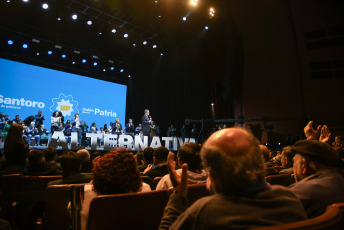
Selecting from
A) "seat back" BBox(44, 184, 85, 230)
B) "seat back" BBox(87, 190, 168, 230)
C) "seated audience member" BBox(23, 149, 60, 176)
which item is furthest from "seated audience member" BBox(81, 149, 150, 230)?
"seated audience member" BBox(23, 149, 60, 176)

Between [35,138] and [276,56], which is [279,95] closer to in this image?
[276,56]

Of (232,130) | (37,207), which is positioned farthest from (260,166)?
(37,207)

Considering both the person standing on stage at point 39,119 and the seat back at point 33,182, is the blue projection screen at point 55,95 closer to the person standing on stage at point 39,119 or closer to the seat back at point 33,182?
the person standing on stage at point 39,119

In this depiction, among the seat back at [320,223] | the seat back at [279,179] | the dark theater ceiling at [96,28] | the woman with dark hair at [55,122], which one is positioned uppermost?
the dark theater ceiling at [96,28]

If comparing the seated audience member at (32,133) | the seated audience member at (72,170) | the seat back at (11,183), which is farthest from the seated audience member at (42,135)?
the seated audience member at (72,170)

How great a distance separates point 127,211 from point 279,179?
1406 mm

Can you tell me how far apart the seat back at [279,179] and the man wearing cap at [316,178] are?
0.41m

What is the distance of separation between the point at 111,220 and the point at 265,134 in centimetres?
1137

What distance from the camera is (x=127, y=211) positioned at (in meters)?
1.21

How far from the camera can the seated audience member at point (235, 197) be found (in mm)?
732

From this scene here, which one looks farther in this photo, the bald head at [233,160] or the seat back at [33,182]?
the seat back at [33,182]

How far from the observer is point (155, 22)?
10422 mm

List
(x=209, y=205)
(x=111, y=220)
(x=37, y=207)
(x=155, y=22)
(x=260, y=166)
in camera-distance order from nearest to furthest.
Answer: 1. (x=209, y=205)
2. (x=260, y=166)
3. (x=111, y=220)
4. (x=37, y=207)
5. (x=155, y=22)

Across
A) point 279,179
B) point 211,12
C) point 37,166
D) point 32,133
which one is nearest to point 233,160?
point 279,179
